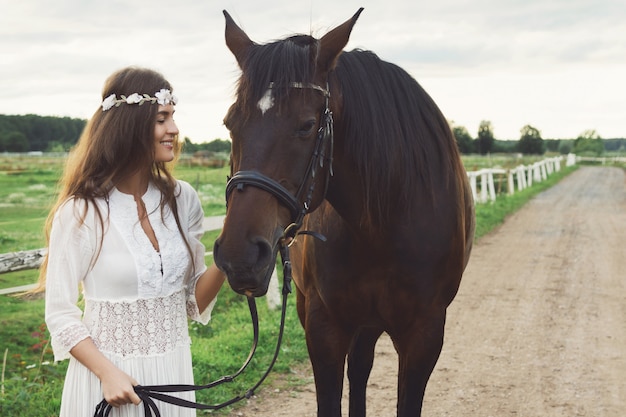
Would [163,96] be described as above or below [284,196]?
above

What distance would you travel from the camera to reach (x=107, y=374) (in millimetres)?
1929

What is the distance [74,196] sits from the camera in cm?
204

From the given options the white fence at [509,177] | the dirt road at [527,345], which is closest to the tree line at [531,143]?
the white fence at [509,177]

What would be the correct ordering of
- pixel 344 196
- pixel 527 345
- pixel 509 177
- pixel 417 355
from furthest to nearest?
pixel 509 177, pixel 527 345, pixel 417 355, pixel 344 196

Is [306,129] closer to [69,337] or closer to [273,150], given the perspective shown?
[273,150]

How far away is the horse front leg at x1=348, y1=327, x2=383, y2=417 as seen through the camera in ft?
12.5

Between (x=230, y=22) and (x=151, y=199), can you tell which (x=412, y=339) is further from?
(x=230, y=22)

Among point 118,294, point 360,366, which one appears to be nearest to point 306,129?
point 118,294

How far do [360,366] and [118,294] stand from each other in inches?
83.3

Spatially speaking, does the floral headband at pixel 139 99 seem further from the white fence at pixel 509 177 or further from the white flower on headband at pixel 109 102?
the white fence at pixel 509 177

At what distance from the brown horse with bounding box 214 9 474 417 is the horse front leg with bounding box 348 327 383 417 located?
0.66 metres

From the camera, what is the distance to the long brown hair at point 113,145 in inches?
81.8

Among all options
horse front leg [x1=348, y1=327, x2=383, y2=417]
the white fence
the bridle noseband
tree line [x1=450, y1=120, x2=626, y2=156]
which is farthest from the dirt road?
tree line [x1=450, y1=120, x2=626, y2=156]

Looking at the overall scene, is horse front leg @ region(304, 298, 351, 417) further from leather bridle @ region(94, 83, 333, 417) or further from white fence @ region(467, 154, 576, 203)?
white fence @ region(467, 154, 576, 203)
